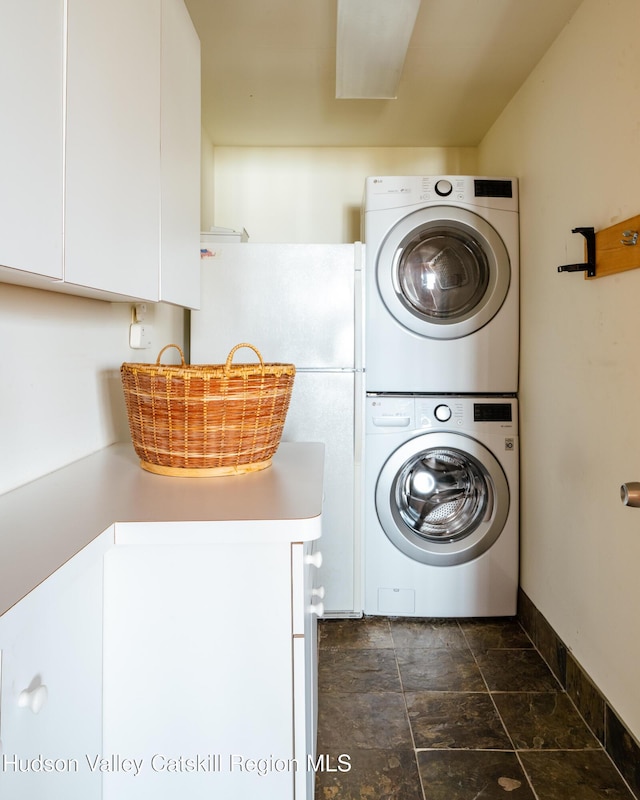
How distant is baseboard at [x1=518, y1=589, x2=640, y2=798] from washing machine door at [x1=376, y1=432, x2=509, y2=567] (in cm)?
35

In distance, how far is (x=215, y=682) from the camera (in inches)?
37.6

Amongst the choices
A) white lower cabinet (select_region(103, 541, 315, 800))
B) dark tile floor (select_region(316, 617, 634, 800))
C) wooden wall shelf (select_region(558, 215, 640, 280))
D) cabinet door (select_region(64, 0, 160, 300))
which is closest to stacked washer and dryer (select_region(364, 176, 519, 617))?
dark tile floor (select_region(316, 617, 634, 800))

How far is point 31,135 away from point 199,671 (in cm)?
85

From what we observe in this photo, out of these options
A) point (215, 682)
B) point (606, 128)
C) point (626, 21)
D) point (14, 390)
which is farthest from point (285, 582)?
point (626, 21)

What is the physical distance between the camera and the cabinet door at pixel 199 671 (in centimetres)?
94

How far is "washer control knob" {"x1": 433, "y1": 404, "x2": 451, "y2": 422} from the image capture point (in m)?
Answer: 2.35

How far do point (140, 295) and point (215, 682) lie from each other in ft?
2.54

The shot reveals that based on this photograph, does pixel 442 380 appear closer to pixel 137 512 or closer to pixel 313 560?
pixel 313 560

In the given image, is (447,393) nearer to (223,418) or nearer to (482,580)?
(482,580)

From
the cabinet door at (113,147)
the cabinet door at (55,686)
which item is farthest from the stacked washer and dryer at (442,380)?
the cabinet door at (55,686)

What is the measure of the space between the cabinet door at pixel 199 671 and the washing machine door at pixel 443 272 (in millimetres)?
1623

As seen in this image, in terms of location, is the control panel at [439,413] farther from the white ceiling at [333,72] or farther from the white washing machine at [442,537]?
the white ceiling at [333,72]

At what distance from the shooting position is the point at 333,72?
2281 mm

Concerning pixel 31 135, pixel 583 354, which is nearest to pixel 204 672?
pixel 31 135
